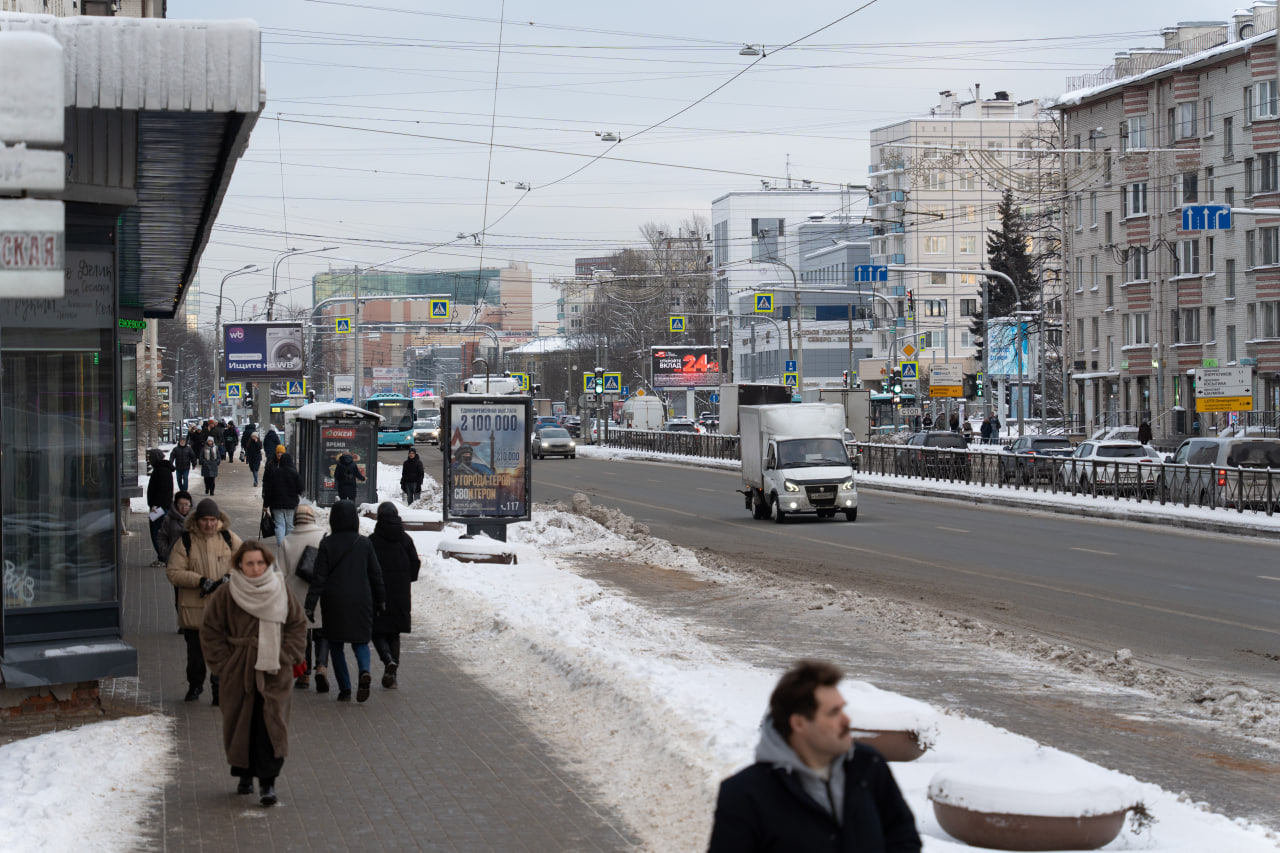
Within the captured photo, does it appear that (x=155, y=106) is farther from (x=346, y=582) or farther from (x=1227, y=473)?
(x=1227, y=473)

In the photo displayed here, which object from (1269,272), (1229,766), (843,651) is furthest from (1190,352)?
(1229,766)

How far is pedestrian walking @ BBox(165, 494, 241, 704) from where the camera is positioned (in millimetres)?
11297

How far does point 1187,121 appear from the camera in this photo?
6538cm

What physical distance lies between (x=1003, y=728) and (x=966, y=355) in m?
125

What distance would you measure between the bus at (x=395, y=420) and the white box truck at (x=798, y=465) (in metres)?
45.8

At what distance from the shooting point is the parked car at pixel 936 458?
4650cm

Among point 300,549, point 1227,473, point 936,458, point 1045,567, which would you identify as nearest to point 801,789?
point 300,549

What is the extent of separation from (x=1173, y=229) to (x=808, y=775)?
6726 centimetres

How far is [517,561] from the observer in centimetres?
2242

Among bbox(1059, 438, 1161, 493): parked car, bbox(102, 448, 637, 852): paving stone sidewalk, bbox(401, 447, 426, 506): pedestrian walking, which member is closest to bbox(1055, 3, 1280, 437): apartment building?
bbox(1059, 438, 1161, 493): parked car

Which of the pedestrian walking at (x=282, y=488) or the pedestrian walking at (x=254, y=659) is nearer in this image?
the pedestrian walking at (x=254, y=659)

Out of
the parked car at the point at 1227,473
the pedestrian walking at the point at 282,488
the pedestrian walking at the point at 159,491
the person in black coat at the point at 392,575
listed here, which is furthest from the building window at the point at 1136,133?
the person in black coat at the point at 392,575

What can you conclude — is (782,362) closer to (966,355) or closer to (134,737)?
(966,355)

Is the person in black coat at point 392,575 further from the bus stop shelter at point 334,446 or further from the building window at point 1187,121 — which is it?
the building window at point 1187,121
